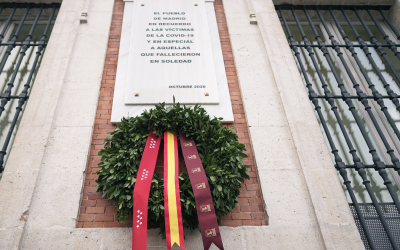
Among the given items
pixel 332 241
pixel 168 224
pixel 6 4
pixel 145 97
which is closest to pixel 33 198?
pixel 168 224

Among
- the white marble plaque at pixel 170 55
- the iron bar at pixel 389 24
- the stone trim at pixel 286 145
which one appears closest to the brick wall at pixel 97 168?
the stone trim at pixel 286 145

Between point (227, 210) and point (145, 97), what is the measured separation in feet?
6.62

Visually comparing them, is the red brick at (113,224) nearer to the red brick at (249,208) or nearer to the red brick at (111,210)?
the red brick at (111,210)

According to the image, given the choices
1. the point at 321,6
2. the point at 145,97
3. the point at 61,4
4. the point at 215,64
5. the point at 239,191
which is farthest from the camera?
the point at 321,6

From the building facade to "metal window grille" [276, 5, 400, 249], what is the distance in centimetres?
2

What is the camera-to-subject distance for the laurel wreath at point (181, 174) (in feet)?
9.97

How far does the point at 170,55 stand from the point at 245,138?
184cm

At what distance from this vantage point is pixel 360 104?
474 cm

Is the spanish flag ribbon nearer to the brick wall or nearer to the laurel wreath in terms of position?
the laurel wreath

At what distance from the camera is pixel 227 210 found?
10.4 ft

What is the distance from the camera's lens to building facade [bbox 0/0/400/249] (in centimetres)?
318

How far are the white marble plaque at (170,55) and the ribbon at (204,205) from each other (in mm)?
1312

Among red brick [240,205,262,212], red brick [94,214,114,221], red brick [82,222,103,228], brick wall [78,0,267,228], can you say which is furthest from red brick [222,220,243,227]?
red brick [82,222,103,228]

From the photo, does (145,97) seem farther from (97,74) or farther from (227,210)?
(227,210)
